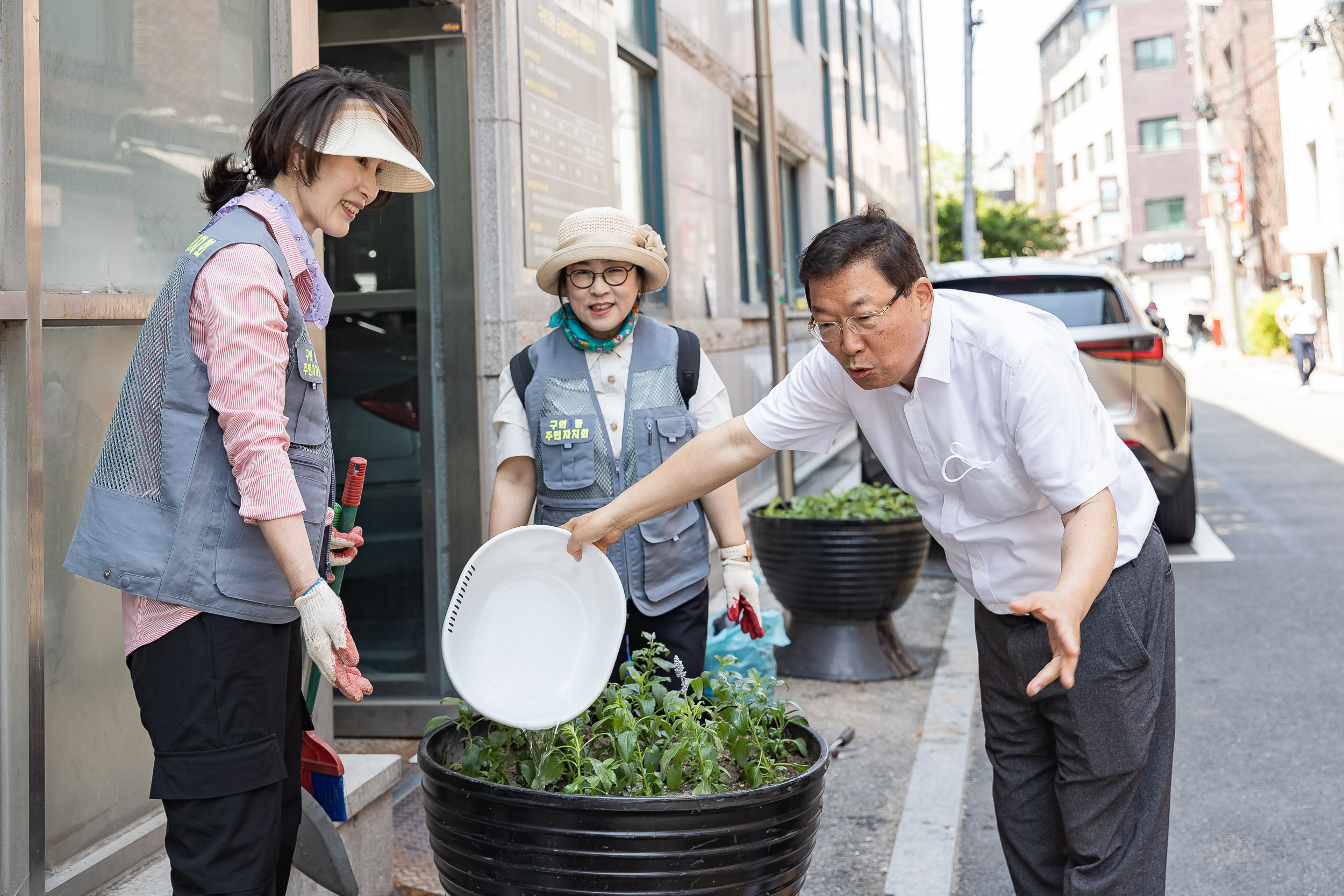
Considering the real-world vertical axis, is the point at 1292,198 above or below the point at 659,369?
above

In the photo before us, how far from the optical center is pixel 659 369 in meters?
3.37

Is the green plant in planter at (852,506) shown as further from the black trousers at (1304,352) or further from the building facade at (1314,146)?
the building facade at (1314,146)

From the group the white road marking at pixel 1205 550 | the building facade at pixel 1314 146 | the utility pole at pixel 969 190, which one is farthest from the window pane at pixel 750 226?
the building facade at pixel 1314 146

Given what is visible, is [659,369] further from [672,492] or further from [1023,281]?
[1023,281]

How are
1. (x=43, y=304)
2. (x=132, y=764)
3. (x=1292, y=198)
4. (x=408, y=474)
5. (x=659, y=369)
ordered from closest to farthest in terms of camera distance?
(x=43, y=304) → (x=132, y=764) → (x=659, y=369) → (x=408, y=474) → (x=1292, y=198)

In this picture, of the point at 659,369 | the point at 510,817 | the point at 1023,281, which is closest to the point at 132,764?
the point at 510,817

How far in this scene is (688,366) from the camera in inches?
135

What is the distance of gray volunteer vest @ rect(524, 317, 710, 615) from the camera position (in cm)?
326

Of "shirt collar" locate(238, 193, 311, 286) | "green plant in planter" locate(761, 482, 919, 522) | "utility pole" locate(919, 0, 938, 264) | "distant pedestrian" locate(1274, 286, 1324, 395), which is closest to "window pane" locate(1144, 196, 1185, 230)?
"utility pole" locate(919, 0, 938, 264)

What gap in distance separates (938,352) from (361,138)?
46.6 inches

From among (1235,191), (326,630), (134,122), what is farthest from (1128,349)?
(1235,191)

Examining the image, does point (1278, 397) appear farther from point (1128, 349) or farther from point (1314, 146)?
point (1128, 349)

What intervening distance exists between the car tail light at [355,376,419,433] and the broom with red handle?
2.29 m

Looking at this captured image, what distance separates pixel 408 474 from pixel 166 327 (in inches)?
120
